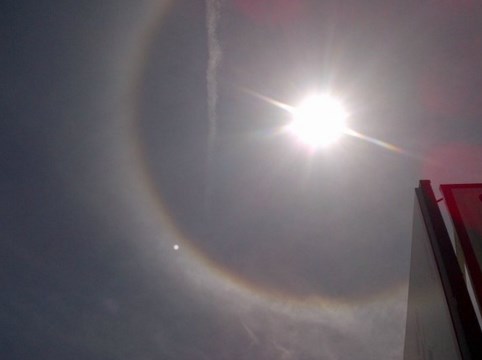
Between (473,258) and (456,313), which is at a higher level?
(473,258)

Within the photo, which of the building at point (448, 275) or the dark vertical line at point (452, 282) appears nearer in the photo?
the dark vertical line at point (452, 282)

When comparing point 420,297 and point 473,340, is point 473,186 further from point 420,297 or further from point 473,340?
point 473,340

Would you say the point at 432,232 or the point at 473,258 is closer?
the point at 473,258

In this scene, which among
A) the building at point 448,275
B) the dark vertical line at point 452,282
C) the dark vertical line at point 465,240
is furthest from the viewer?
the dark vertical line at point 465,240

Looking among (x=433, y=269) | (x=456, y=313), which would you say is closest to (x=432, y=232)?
(x=433, y=269)

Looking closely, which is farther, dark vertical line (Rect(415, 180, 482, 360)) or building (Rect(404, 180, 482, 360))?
building (Rect(404, 180, 482, 360))

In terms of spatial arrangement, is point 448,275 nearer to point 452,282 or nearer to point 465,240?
point 452,282

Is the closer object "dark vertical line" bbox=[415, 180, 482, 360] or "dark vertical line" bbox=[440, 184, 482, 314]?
"dark vertical line" bbox=[415, 180, 482, 360]

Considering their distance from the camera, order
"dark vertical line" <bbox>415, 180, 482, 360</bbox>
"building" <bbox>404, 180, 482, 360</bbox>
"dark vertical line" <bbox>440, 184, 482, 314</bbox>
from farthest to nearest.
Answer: "dark vertical line" <bbox>440, 184, 482, 314</bbox>
"building" <bbox>404, 180, 482, 360</bbox>
"dark vertical line" <bbox>415, 180, 482, 360</bbox>

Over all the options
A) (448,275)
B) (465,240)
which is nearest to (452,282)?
(448,275)

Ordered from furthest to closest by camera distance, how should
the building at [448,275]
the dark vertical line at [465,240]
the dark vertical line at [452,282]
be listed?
the dark vertical line at [465,240] → the building at [448,275] → the dark vertical line at [452,282]

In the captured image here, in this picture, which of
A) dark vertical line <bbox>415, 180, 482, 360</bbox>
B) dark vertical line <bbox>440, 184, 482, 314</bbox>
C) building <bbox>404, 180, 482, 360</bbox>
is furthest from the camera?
dark vertical line <bbox>440, 184, 482, 314</bbox>
